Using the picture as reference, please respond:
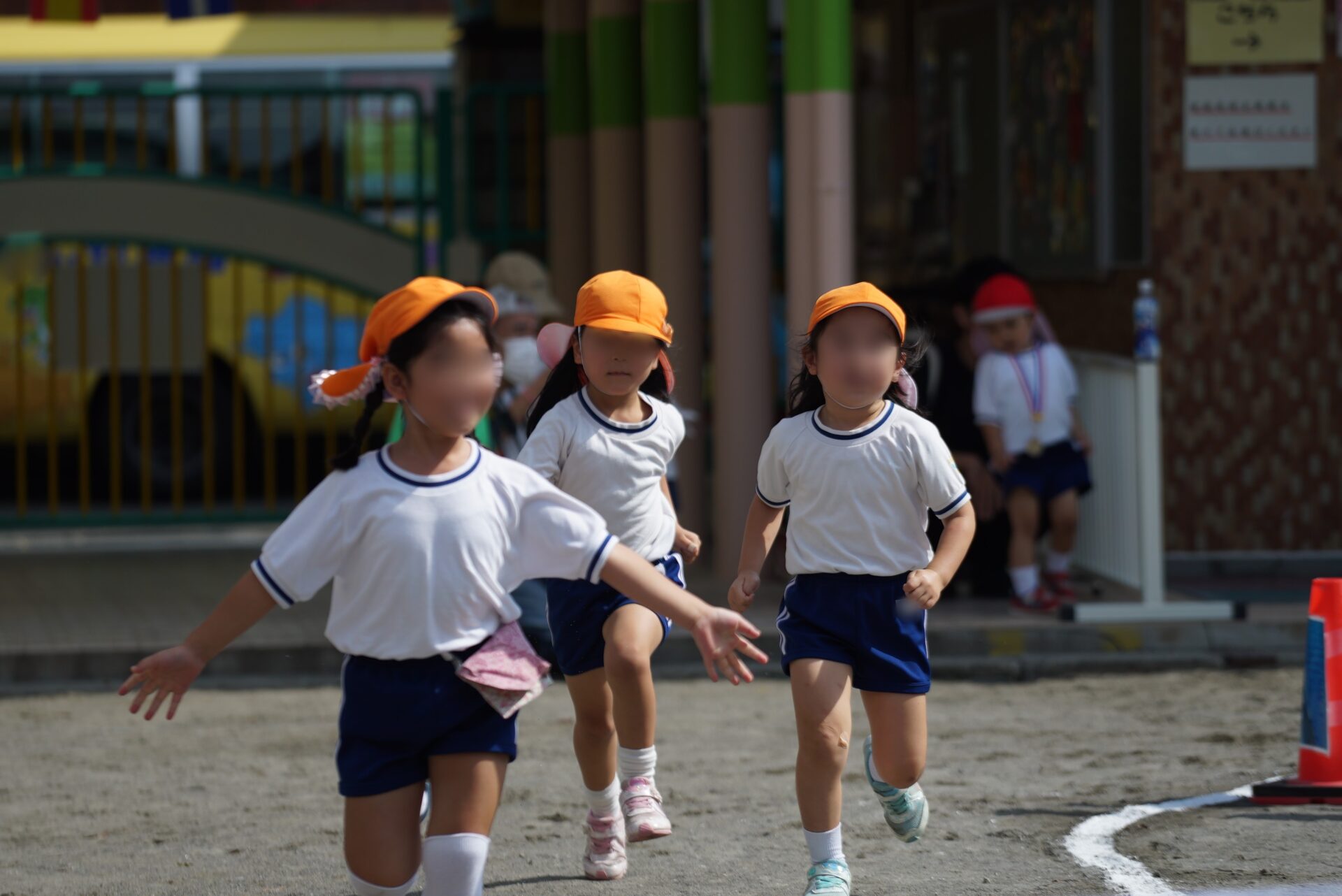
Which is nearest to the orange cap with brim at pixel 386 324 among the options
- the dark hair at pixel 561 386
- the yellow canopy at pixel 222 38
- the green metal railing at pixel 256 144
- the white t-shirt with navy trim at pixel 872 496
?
the white t-shirt with navy trim at pixel 872 496

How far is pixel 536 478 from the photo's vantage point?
165 inches

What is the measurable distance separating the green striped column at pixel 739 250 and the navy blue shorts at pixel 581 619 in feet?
16.5

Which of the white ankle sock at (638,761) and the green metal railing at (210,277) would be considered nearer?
the white ankle sock at (638,761)

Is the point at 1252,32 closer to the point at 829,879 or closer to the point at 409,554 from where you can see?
the point at 829,879

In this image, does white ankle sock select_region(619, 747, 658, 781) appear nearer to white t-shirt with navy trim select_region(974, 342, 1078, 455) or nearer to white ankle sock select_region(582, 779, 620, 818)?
white ankle sock select_region(582, 779, 620, 818)

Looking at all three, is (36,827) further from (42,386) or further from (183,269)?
(42,386)

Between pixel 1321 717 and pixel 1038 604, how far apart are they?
3600mm

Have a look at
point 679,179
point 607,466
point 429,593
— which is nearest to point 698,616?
point 429,593

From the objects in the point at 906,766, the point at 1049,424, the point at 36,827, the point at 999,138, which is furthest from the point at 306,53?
the point at 906,766

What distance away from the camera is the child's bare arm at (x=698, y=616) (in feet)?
13.0

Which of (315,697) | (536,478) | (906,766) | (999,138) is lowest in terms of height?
(315,697)

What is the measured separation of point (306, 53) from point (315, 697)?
813 centimetres

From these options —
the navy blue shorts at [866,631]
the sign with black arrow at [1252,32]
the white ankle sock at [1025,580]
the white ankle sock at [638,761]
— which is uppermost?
the sign with black arrow at [1252,32]

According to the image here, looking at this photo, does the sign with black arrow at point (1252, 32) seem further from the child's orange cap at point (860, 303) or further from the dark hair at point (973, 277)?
the child's orange cap at point (860, 303)
